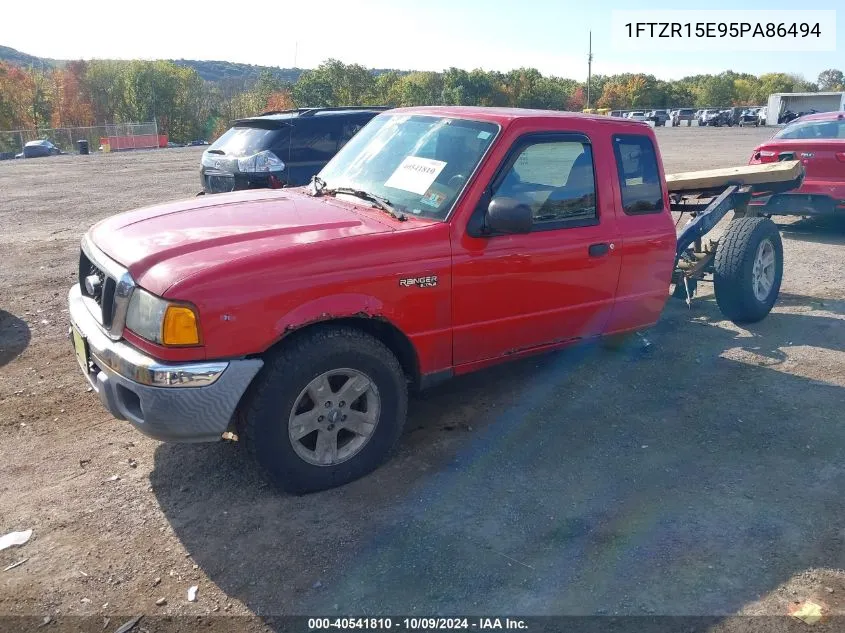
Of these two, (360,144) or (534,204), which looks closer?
(534,204)

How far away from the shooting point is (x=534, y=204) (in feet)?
14.0

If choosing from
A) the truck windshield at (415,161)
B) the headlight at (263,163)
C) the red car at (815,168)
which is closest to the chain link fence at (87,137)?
the headlight at (263,163)

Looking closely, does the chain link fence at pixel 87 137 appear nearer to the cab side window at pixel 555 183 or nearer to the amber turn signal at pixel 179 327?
the cab side window at pixel 555 183

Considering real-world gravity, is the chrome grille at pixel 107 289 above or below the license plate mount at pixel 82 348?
above

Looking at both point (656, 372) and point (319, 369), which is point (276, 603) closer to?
point (319, 369)

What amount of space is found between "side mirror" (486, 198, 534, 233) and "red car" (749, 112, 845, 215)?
670cm

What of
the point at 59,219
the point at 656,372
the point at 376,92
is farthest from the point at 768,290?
the point at 376,92

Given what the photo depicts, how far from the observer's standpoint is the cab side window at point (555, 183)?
13.8 ft

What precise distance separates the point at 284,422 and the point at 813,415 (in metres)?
3.48

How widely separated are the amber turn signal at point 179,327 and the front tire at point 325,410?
0.40 meters

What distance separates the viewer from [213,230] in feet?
12.2

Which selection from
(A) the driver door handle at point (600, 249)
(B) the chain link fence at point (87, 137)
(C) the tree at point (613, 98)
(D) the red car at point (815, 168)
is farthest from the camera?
(C) the tree at point (613, 98)

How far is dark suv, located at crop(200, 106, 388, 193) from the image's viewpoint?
836 cm

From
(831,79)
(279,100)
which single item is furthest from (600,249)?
(831,79)
